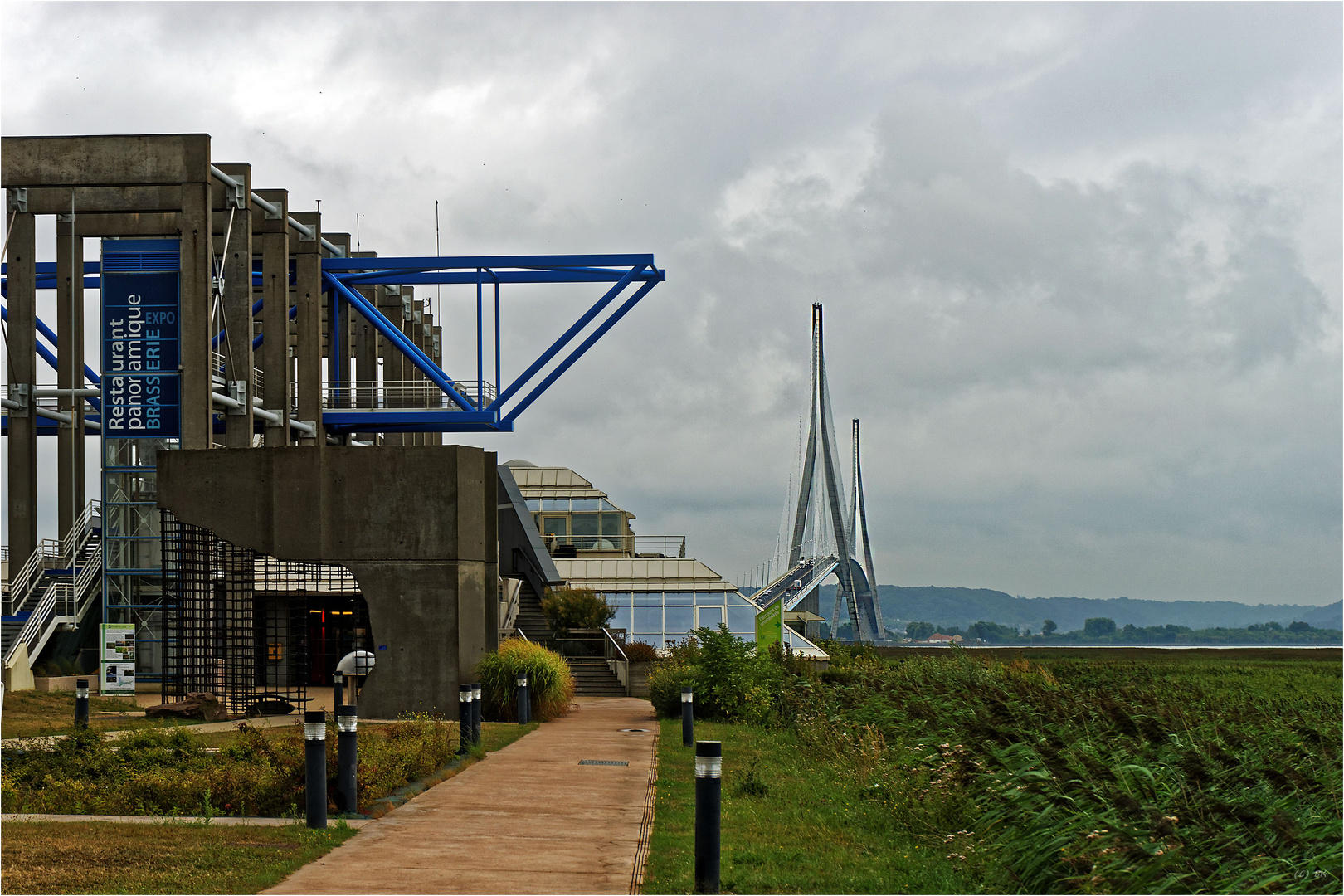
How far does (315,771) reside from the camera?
10.9 m

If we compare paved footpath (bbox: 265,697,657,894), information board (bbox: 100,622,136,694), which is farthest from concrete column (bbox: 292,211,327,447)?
paved footpath (bbox: 265,697,657,894)

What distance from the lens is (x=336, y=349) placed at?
48.9 meters

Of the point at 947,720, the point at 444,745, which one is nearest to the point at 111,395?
the point at 444,745

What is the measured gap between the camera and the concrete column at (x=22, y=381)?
39219 millimetres

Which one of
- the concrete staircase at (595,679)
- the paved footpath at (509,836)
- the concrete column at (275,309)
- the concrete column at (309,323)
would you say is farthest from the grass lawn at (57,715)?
the concrete column at (309,323)

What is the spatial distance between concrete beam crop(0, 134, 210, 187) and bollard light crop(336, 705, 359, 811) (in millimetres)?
26915

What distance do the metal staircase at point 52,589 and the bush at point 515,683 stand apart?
1221 centimetres

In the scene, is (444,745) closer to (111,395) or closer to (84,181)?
(111,395)

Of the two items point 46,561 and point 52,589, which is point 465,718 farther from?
point 46,561

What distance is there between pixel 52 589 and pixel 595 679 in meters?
14.1

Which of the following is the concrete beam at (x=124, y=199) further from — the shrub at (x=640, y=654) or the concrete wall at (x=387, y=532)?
the shrub at (x=640, y=654)

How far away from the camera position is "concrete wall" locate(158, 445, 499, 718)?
79.0 ft

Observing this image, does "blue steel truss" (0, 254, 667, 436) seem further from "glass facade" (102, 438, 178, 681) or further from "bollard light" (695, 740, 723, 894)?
"bollard light" (695, 740, 723, 894)

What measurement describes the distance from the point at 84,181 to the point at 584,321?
1490 cm
